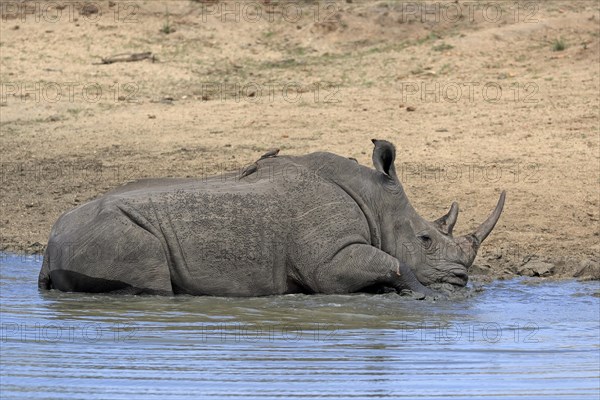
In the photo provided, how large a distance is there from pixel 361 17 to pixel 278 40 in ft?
3.99

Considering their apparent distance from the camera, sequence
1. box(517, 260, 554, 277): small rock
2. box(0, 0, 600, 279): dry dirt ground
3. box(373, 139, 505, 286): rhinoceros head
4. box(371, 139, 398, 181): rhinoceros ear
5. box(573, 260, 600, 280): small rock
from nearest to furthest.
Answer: box(371, 139, 398, 181): rhinoceros ear, box(373, 139, 505, 286): rhinoceros head, box(573, 260, 600, 280): small rock, box(517, 260, 554, 277): small rock, box(0, 0, 600, 279): dry dirt ground

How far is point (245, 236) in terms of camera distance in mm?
9867

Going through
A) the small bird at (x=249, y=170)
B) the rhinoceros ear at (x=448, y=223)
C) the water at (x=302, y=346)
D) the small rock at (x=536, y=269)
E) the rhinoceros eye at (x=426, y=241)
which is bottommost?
the small rock at (x=536, y=269)

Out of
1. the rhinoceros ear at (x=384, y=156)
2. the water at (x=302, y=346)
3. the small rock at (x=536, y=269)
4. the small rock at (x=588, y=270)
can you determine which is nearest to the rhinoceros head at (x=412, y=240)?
the rhinoceros ear at (x=384, y=156)

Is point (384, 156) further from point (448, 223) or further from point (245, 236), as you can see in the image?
point (245, 236)

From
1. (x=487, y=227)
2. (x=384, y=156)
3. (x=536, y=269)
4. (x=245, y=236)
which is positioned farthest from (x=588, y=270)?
(x=245, y=236)

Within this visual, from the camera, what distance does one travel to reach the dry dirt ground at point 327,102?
13.4m

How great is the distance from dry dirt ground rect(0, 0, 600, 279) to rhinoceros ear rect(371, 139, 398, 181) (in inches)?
56.0

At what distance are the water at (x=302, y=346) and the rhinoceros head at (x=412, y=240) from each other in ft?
1.12

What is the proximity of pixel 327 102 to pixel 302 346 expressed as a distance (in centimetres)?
864

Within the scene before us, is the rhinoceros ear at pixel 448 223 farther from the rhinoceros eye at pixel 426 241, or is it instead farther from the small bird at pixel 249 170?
the small bird at pixel 249 170

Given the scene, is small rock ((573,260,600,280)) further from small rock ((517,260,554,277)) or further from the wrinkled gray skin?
the wrinkled gray skin

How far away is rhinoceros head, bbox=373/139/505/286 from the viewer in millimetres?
10484

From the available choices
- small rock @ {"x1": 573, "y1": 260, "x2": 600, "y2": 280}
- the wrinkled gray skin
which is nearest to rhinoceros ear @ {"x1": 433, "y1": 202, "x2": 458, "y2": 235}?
the wrinkled gray skin
